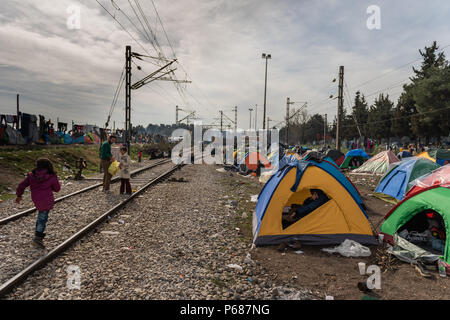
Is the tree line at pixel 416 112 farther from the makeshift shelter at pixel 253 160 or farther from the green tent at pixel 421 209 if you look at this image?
the green tent at pixel 421 209

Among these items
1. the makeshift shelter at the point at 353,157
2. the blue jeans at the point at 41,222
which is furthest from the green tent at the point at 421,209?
the makeshift shelter at the point at 353,157

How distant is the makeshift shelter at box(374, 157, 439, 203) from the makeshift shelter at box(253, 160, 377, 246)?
5.19 metres

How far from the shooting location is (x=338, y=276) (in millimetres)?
4277

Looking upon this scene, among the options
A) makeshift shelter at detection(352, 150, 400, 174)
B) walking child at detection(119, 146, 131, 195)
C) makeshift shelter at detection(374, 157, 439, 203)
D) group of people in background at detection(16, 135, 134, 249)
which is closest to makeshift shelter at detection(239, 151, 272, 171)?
makeshift shelter at detection(352, 150, 400, 174)

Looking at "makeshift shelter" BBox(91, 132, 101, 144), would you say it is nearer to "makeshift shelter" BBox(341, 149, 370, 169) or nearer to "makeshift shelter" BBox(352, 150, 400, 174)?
"makeshift shelter" BBox(341, 149, 370, 169)

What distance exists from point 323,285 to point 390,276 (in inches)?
44.8

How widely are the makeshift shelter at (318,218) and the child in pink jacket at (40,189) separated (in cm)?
396

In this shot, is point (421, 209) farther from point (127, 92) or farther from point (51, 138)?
point (51, 138)

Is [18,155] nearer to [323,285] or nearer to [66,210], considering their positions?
[66,210]

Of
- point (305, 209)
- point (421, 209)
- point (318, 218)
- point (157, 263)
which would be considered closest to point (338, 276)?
point (318, 218)

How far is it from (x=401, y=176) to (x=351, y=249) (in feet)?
22.0

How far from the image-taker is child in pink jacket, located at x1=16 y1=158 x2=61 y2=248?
5023mm
